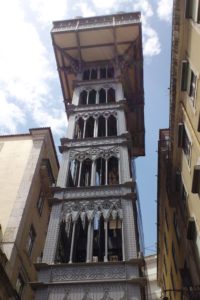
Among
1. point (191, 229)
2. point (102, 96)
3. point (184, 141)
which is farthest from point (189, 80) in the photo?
point (102, 96)

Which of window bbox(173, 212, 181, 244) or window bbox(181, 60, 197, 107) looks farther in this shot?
window bbox(173, 212, 181, 244)

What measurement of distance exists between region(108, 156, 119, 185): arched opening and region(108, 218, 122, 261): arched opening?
3.89m

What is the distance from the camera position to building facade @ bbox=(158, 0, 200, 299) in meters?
14.3

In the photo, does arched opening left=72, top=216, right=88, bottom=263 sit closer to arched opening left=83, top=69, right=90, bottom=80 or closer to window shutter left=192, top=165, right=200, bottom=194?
window shutter left=192, top=165, right=200, bottom=194

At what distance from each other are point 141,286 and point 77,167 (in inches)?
331

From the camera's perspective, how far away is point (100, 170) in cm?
2109

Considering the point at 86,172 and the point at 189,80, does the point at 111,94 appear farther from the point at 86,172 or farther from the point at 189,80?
the point at 189,80

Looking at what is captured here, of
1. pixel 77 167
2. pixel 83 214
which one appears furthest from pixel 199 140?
pixel 77 167

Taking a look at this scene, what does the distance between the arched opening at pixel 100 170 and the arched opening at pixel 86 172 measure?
0.53 m

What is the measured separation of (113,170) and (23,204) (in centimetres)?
525

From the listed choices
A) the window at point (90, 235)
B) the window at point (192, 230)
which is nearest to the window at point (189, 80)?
the window at point (192, 230)

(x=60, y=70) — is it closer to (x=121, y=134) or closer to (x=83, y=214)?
(x=121, y=134)

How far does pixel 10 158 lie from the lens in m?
24.0

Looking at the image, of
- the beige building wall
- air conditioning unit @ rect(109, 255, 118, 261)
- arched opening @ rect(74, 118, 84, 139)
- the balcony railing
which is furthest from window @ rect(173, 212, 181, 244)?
the beige building wall
